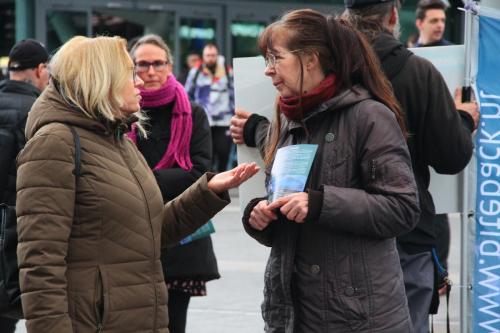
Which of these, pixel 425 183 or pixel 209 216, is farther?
pixel 425 183

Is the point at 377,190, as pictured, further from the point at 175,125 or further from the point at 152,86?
the point at 152,86

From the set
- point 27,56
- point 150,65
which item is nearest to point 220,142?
point 27,56

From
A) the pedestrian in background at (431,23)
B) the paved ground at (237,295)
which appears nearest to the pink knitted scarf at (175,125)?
the paved ground at (237,295)

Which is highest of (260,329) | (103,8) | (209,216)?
(103,8)

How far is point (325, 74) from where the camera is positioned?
3223 mm

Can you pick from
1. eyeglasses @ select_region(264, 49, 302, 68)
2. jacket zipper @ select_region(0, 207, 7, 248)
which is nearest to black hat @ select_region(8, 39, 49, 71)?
jacket zipper @ select_region(0, 207, 7, 248)

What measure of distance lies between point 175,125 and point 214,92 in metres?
9.11

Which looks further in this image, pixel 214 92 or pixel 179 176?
pixel 214 92

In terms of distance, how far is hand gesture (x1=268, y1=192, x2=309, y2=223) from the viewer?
9.93 feet

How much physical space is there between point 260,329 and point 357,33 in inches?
149

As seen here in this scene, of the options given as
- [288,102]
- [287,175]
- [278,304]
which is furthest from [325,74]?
[278,304]

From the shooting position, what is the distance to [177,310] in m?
4.97

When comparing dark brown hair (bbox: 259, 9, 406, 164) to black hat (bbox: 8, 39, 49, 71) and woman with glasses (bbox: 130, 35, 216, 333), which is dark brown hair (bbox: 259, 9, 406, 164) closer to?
woman with glasses (bbox: 130, 35, 216, 333)

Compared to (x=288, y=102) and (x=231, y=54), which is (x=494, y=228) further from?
(x=231, y=54)
